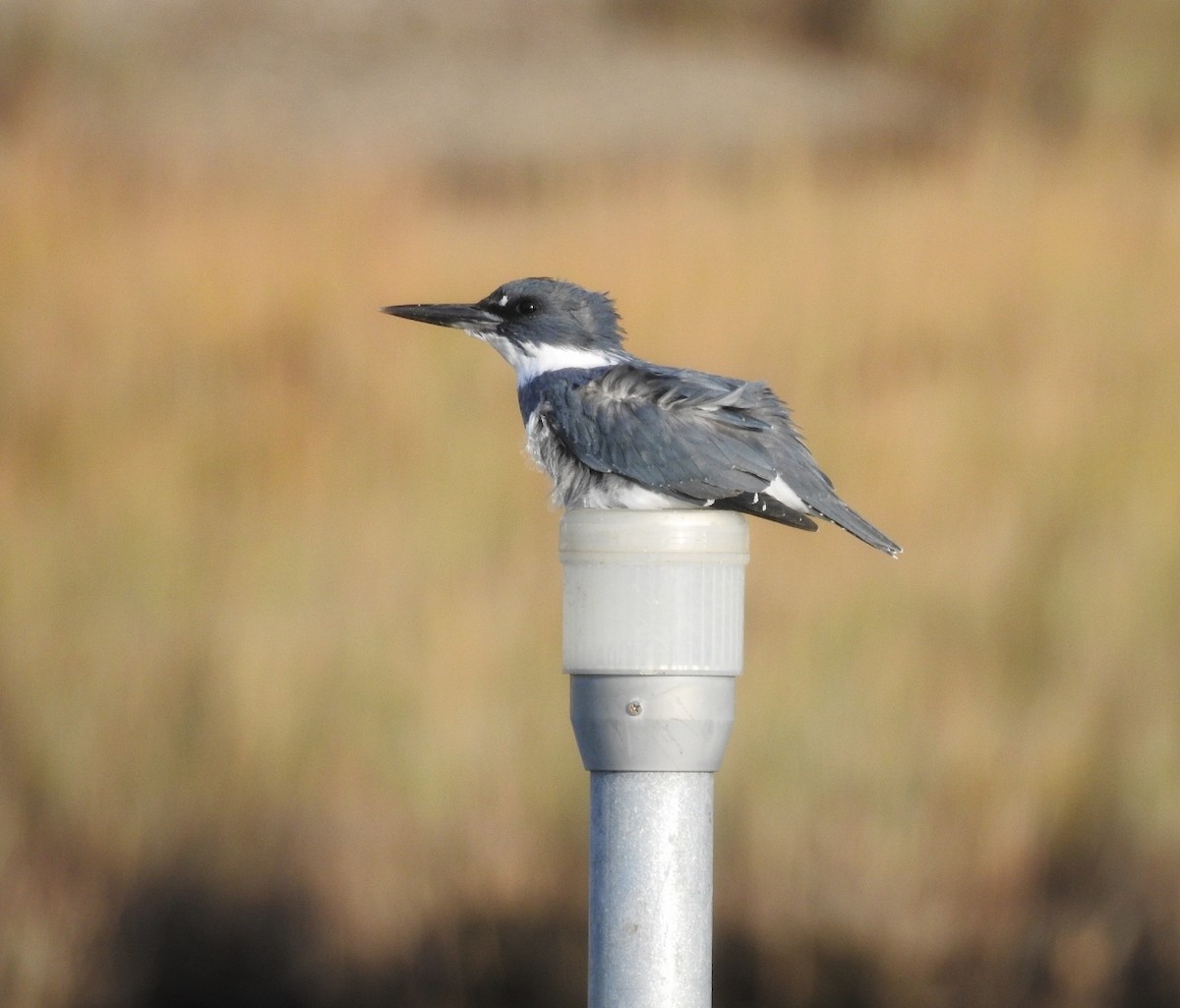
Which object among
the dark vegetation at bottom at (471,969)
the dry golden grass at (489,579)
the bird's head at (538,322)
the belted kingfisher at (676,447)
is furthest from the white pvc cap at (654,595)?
the dark vegetation at bottom at (471,969)

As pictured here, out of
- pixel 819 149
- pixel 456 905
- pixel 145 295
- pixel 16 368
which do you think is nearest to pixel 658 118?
pixel 819 149

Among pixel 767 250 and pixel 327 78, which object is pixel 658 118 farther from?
pixel 327 78

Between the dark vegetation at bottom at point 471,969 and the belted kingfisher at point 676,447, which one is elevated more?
the belted kingfisher at point 676,447

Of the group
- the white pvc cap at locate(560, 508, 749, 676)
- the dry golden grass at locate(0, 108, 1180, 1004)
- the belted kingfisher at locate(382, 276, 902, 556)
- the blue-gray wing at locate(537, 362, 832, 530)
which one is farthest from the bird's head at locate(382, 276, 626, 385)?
the white pvc cap at locate(560, 508, 749, 676)

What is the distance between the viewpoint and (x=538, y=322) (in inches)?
154

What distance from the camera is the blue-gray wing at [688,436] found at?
3043 mm

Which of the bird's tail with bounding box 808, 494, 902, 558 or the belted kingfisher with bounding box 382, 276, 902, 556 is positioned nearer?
the belted kingfisher with bounding box 382, 276, 902, 556

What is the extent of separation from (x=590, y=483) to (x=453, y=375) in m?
2.17

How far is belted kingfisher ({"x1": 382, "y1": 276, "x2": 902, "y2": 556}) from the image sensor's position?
305 centimetres

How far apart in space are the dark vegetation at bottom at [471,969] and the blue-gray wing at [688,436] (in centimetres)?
224

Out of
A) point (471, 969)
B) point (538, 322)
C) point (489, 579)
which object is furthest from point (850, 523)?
point (471, 969)

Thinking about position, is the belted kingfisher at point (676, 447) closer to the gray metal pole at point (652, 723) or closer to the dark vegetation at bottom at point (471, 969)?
the gray metal pole at point (652, 723)

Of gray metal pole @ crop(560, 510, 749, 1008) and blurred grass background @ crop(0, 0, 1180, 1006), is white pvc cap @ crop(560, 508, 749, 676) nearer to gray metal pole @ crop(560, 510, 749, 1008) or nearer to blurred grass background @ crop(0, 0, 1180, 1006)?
gray metal pole @ crop(560, 510, 749, 1008)

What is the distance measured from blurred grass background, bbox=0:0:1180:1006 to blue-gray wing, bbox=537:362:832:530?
188 cm
